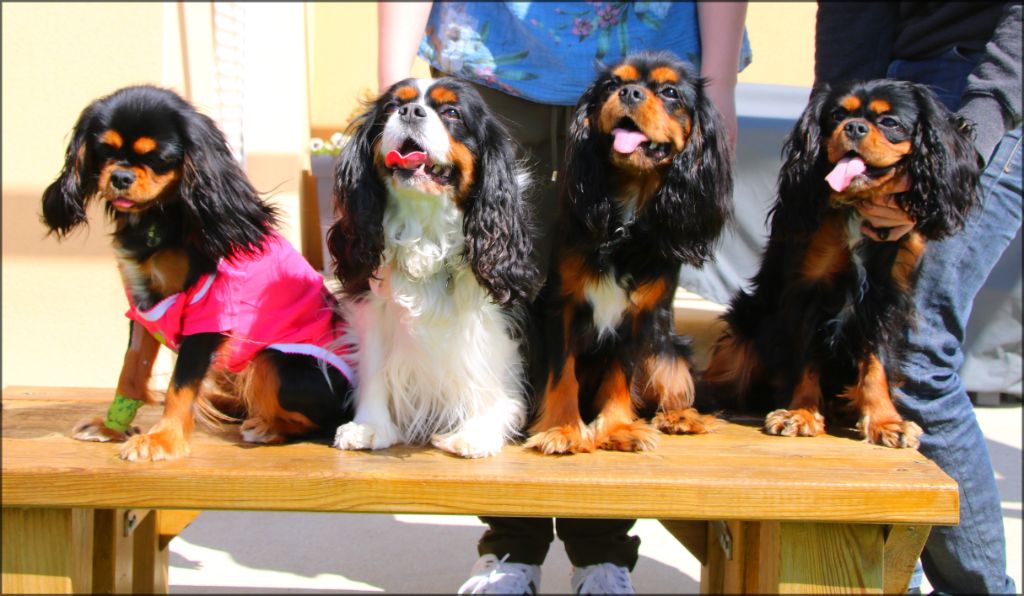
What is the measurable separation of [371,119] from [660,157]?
0.80 metres

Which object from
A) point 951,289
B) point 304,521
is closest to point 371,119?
point 951,289

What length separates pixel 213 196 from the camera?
2.34 meters

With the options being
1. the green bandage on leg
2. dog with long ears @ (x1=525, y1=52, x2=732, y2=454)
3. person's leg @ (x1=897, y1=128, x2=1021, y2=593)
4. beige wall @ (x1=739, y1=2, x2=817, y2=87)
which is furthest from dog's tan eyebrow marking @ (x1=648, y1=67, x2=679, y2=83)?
beige wall @ (x1=739, y1=2, x2=817, y2=87)

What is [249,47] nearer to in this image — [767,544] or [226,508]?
[226,508]

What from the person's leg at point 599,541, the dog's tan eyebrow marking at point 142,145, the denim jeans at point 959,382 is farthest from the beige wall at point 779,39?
the dog's tan eyebrow marking at point 142,145

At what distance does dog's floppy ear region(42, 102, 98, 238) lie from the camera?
7.57ft

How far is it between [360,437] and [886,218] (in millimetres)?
1584

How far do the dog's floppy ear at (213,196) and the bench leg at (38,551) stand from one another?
0.77m

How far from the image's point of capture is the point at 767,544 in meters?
2.41

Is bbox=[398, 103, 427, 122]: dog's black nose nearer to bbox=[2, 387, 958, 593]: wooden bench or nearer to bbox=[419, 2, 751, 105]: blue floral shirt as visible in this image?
bbox=[419, 2, 751, 105]: blue floral shirt

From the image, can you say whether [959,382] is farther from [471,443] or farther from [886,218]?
[471,443]

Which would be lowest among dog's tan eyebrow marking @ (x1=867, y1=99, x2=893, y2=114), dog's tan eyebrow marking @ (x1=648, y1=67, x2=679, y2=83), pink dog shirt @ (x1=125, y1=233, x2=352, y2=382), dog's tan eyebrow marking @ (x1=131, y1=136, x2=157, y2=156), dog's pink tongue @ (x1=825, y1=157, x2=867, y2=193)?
pink dog shirt @ (x1=125, y1=233, x2=352, y2=382)

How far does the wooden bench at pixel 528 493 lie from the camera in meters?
2.18

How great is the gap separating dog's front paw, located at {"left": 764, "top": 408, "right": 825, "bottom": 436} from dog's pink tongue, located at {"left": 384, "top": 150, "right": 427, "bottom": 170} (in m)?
1.29
